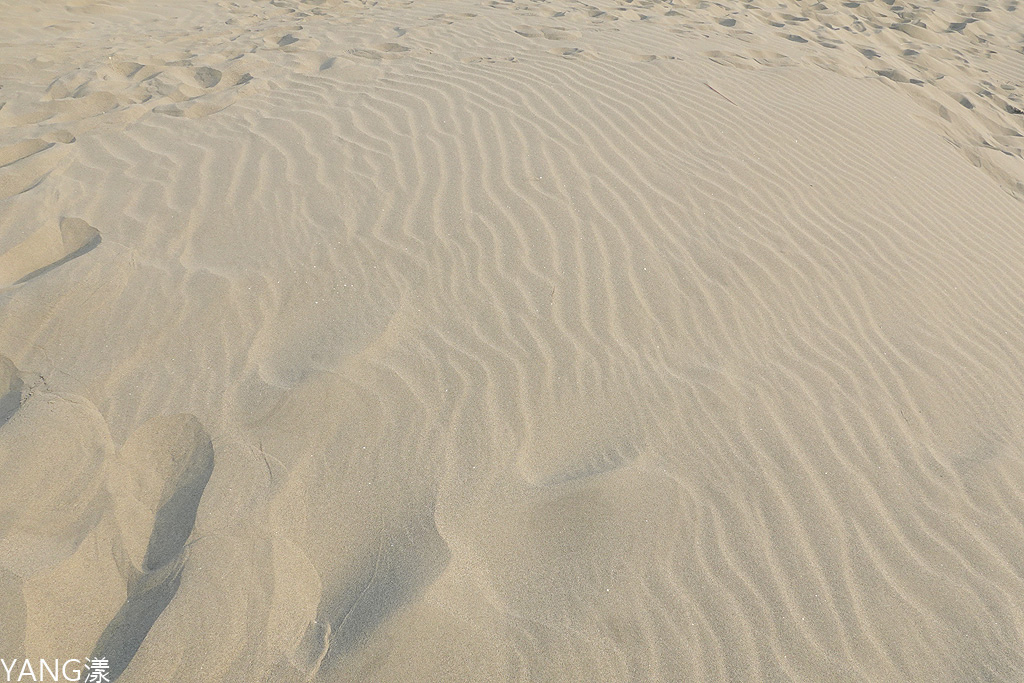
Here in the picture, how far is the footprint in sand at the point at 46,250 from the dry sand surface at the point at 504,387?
0.02m

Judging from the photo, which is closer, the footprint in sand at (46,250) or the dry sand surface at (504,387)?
the dry sand surface at (504,387)

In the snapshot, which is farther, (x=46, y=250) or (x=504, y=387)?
(x=46, y=250)

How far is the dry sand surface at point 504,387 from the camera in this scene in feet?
6.53

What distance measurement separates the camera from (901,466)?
2.57 metres

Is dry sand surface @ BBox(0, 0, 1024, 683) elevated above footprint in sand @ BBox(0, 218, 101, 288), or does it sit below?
above

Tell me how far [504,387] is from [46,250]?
244 cm

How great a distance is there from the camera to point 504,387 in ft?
8.90

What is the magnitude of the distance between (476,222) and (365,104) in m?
1.96

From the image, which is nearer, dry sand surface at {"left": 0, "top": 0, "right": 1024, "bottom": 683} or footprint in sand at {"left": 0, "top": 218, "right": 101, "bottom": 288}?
dry sand surface at {"left": 0, "top": 0, "right": 1024, "bottom": 683}

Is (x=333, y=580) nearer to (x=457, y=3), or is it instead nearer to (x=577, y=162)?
(x=577, y=162)

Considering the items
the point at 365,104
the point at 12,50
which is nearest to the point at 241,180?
the point at 365,104

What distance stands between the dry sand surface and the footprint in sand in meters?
0.02

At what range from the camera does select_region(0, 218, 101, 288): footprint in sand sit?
317cm

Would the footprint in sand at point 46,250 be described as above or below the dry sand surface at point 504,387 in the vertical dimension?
below
